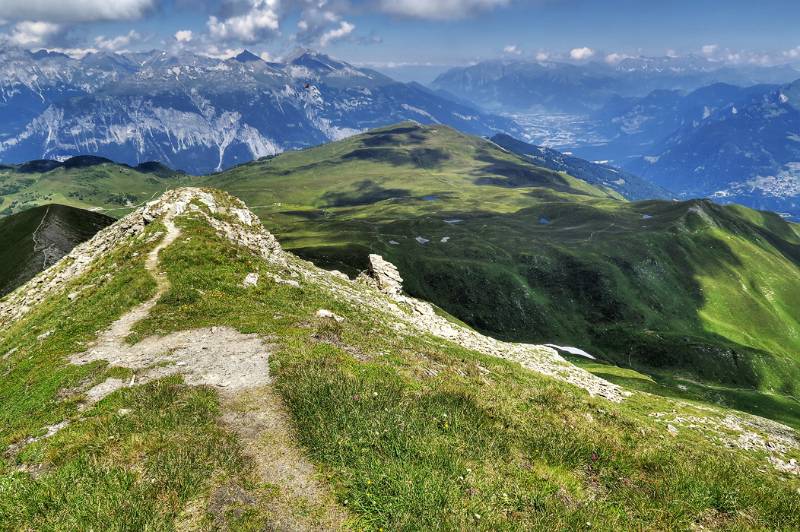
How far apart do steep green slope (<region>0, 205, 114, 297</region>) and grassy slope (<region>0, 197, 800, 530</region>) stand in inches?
4585

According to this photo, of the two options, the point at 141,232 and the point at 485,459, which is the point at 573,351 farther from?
the point at 485,459

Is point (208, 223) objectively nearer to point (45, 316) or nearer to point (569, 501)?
point (45, 316)

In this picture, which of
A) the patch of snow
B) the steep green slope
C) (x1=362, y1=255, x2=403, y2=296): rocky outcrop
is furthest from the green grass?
the steep green slope

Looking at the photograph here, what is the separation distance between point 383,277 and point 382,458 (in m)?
94.0

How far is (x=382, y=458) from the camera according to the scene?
15484 mm

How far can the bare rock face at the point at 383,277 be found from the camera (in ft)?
330

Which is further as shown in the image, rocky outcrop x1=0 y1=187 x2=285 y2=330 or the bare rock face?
the bare rock face

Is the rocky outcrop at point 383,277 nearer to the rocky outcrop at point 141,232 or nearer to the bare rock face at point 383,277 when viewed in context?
the bare rock face at point 383,277

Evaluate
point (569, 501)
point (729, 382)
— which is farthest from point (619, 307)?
point (569, 501)

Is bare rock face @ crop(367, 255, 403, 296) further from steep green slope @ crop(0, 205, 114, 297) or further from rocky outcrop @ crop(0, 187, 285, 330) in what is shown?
steep green slope @ crop(0, 205, 114, 297)

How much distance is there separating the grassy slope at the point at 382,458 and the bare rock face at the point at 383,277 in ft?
242

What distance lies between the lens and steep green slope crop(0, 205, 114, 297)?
4488 inches

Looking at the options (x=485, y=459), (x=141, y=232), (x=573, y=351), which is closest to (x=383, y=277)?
(x=573, y=351)

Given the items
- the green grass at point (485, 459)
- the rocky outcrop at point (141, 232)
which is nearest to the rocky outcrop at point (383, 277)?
the rocky outcrop at point (141, 232)
